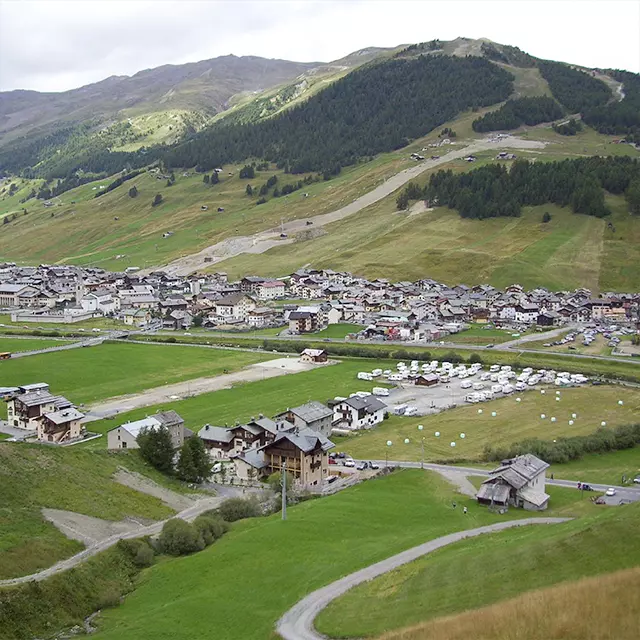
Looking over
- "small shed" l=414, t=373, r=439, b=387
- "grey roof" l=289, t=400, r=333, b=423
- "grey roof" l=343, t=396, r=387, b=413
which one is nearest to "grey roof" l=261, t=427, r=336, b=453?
"grey roof" l=289, t=400, r=333, b=423

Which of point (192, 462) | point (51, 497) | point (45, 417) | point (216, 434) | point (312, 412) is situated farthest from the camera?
point (312, 412)

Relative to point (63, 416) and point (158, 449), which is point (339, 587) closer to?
point (158, 449)

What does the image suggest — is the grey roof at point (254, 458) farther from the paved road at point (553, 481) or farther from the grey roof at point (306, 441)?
the paved road at point (553, 481)

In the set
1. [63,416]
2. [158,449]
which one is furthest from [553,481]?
[63,416]

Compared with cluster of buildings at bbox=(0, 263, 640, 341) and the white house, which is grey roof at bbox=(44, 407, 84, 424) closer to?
the white house

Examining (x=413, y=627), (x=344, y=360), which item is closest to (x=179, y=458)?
(x=413, y=627)

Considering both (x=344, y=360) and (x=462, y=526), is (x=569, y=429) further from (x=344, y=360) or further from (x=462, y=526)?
(x=344, y=360)
